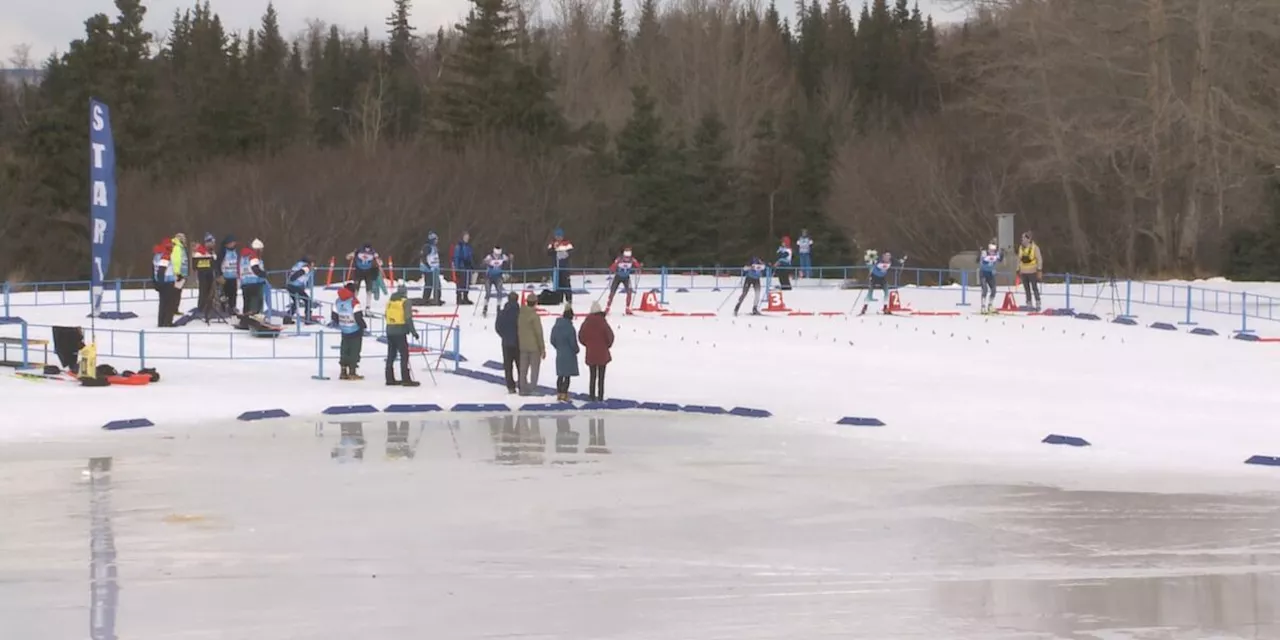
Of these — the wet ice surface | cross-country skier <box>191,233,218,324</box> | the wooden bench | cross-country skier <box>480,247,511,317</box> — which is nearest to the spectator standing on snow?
the wet ice surface

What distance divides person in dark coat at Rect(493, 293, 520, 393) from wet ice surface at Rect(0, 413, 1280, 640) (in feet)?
17.6

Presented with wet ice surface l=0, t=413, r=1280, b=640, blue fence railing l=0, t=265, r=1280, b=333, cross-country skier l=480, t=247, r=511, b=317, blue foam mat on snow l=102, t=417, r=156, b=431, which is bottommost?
wet ice surface l=0, t=413, r=1280, b=640

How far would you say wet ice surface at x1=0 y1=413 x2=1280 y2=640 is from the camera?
10.1 meters

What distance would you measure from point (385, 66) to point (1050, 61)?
183 ft

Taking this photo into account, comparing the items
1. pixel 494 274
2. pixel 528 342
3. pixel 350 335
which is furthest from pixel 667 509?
pixel 494 274

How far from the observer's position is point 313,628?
976 centimetres

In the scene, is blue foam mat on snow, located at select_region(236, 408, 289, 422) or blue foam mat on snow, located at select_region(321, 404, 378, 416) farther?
blue foam mat on snow, located at select_region(321, 404, 378, 416)

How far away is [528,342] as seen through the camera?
24.1 meters

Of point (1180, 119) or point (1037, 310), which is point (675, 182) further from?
point (1037, 310)

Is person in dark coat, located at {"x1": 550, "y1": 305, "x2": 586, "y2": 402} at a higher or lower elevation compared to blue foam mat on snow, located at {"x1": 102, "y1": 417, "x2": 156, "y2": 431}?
higher

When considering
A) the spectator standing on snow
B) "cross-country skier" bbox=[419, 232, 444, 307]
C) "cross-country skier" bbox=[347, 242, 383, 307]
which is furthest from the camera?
"cross-country skier" bbox=[419, 232, 444, 307]

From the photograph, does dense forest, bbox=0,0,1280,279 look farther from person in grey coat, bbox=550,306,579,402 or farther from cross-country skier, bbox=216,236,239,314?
person in grey coat, bbox=550,306,579,402

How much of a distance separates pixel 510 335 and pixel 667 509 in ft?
33.2

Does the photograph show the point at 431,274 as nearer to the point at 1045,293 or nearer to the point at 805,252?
the point at 805,252
